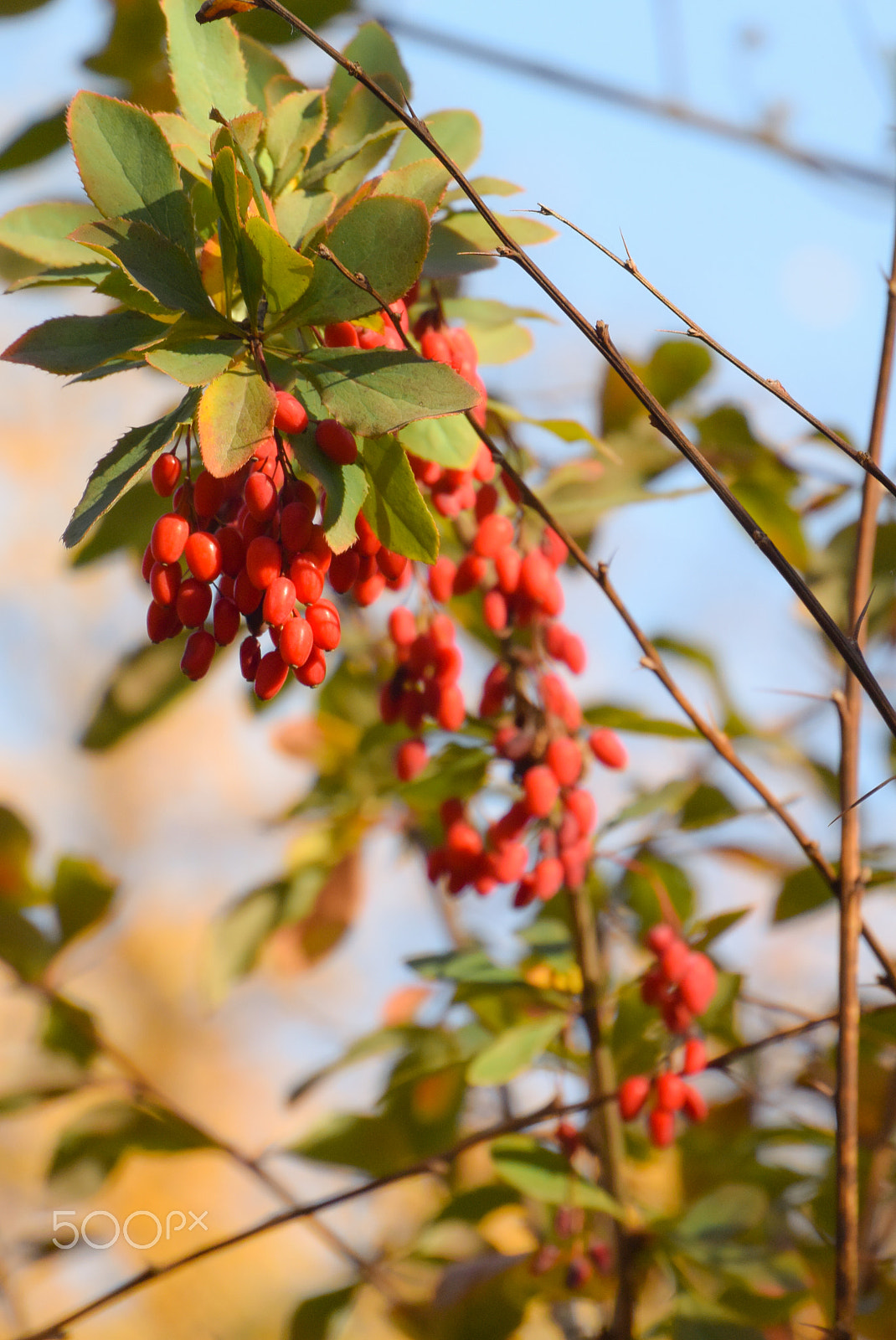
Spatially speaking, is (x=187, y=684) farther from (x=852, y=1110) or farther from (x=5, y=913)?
(x=852, y=1110)

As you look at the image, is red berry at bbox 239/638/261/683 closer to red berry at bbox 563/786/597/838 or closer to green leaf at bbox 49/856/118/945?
red berry at bbox 563/786/597/838

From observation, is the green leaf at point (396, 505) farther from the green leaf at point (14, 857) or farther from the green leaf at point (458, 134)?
the green leaf at point (14, 857)

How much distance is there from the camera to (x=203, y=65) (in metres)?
0.59

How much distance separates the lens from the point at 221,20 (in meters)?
0.59

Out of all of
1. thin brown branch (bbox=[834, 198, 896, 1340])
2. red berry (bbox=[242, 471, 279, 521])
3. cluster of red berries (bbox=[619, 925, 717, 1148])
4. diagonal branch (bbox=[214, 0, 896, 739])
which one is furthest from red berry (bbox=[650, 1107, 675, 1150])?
red berry (bbox=[242, 471, 279, 521])

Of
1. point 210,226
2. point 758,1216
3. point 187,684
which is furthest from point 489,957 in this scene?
point 210,226

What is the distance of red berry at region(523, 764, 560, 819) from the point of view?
74cm

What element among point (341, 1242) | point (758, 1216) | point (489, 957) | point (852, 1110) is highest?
point (852, 1110)

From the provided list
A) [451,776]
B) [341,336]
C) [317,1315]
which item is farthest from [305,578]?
[317,1315]

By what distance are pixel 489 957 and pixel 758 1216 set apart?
0.86 ft

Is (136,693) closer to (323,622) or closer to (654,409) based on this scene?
(323,622)

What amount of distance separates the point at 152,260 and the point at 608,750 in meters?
0.48

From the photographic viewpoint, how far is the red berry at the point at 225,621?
0.53 m

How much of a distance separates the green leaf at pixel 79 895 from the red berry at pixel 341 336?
0.62 meters
